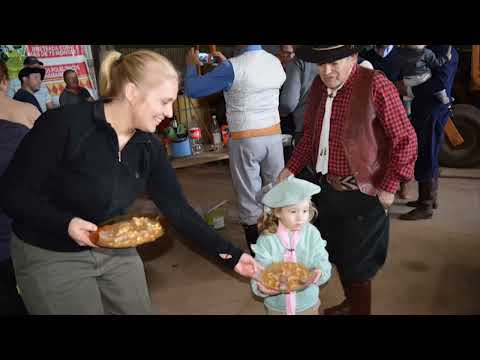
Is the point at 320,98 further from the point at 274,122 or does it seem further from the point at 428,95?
the point at 428,95

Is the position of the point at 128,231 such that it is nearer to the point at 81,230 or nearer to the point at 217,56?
the point at 81,230

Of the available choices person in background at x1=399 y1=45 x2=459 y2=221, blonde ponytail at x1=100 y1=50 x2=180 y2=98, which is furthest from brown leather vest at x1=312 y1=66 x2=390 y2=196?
person in background at x1=399 y1=45 x2=459 y2=221

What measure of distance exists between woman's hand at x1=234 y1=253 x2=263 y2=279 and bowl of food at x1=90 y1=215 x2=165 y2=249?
1.08 feet

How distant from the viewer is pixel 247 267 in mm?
1606

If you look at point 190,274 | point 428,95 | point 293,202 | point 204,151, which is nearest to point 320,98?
point 293,202

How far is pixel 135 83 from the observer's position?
4.24ft

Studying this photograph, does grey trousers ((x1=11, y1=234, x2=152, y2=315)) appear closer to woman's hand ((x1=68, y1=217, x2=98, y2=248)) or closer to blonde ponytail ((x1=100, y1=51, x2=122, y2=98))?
woman's hand ((x1=68, y1=217, x2=98, y2=248))

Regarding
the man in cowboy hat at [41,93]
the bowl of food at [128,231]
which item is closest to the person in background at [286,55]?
the bowl of food at [128,231]

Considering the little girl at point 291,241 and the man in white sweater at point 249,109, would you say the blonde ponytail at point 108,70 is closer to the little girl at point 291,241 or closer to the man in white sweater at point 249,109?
the little girl at point 291,241

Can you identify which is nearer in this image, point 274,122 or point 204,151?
point 274,122

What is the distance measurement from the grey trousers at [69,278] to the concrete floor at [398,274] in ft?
1.42

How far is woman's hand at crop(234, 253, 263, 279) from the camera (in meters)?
1.60

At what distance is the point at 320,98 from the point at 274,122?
0.82 m

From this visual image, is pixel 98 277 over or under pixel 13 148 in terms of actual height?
under
